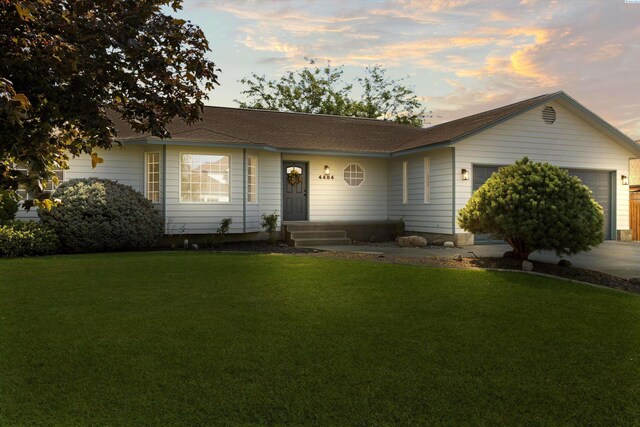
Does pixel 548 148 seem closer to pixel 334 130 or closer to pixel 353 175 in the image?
pixel 353 175

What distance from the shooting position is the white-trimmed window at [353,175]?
17.8m

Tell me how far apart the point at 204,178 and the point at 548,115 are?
36.1ft

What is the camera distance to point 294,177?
17219 mm

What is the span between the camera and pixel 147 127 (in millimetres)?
5887

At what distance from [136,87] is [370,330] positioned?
12.3 feet

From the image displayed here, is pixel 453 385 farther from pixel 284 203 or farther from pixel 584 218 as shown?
pixel 284 203

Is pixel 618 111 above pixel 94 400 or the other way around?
above

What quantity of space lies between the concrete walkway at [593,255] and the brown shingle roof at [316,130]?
11.4 feet

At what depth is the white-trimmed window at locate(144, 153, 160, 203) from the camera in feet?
48.4

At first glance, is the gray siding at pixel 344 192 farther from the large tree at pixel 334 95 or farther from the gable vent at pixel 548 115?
the large tree at pixel 334 95

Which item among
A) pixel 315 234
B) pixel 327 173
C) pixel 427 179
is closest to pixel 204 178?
pixel 315 234

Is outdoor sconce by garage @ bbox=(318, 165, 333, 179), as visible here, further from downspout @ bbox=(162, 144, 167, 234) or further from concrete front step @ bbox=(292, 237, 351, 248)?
downspout @ bbox=(162, 144, 167, 234)

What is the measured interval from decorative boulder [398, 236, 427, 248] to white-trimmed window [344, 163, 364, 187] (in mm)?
3627

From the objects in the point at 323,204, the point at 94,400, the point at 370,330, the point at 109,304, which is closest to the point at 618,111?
the point at 323,204
